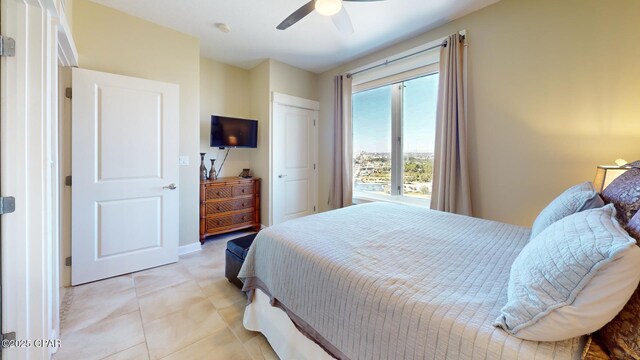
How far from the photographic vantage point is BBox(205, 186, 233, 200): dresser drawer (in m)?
3.31

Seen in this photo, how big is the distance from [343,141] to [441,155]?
1487 mm

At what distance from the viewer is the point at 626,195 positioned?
3.76 ft

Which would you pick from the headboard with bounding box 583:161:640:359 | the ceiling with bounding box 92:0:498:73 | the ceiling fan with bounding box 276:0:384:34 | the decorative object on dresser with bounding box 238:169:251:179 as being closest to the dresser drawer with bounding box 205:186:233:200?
the decorative object on dresser with bounding box 238:169:251:179

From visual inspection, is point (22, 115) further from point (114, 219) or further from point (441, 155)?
point (441, 155)

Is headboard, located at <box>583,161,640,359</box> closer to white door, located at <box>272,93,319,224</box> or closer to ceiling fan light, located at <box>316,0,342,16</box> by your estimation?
ceiling fan light, located at <box>316,0,342,16</box>

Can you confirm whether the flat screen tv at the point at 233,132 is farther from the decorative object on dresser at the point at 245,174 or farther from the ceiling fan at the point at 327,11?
the ceiling fan at the point at 327,11

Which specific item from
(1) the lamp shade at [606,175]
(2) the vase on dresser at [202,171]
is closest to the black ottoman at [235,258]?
(2) the vase on dresser at [202,171]

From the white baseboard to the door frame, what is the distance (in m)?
1.62

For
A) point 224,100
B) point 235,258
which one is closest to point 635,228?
point 235,258

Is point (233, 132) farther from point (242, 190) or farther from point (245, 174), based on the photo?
point (242, 190)

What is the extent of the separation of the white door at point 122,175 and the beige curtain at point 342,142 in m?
2.14

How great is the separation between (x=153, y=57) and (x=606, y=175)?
4.08 meters

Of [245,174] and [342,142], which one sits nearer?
[342,142]

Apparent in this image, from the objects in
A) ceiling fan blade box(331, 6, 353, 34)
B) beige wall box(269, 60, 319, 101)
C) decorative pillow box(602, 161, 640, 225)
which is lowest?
decorative pillow box(602, 161, 640, 225)
